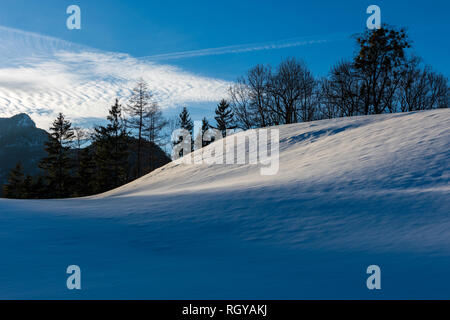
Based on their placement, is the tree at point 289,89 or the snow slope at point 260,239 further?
the tree at point 289,89

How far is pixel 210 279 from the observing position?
3492 mm

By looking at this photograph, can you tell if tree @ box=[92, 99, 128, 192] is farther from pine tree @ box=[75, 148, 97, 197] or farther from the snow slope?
the snow slope

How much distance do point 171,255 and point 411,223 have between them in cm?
347

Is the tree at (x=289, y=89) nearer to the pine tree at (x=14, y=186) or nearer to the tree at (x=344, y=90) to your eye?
the tree at (x=344, y=90)

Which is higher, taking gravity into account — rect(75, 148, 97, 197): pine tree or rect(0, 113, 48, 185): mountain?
rect(0, 113, 48, 185): mountain

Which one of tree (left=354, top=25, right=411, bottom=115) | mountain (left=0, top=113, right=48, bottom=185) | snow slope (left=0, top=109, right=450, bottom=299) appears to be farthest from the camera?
mountain (left=0, top=113, right=48, bottom=185)

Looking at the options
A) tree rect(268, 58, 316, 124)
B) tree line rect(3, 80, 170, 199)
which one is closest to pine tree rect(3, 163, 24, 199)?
tree line rect(3, 80, 170, 199)

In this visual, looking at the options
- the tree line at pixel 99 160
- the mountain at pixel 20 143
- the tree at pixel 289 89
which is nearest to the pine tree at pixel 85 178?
the tree line at pixel 99 160

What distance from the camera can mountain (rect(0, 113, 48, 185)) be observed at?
5364 inches

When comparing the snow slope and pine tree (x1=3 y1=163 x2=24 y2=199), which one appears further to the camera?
pine tree (x1=3 y1=163 x2=24 y2=199)

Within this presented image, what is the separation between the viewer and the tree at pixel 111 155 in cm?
3872

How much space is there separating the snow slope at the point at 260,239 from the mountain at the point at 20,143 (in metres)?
136

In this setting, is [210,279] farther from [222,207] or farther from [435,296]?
[222,207]

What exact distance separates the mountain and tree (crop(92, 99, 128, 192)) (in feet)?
326
